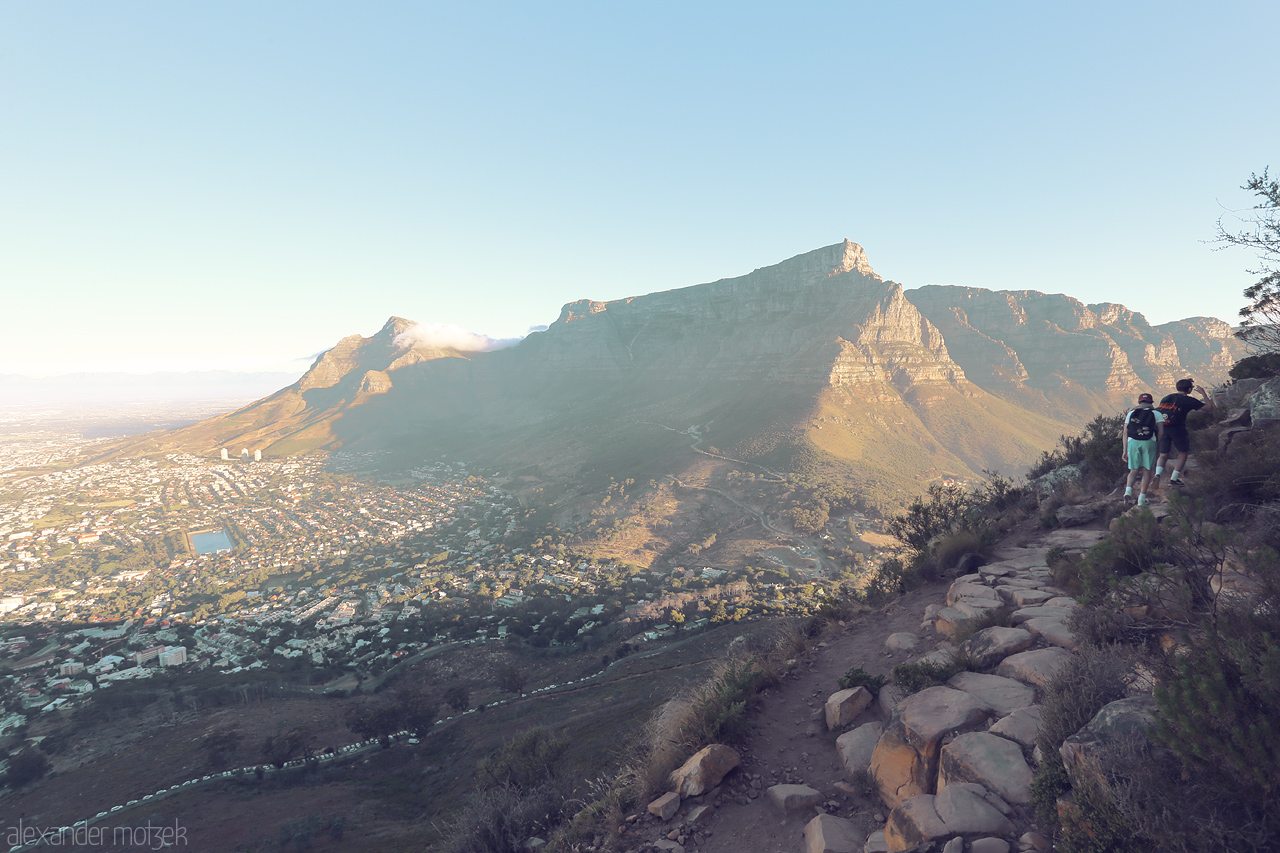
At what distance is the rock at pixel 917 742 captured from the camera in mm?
4254

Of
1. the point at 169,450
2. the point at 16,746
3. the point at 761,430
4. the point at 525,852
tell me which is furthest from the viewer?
the point at 169,450

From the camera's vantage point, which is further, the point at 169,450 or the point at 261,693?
the point at 169,450

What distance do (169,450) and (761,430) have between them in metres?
159

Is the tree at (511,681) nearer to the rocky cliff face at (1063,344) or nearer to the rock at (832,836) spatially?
the rock at (832,836)

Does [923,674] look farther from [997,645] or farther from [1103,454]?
[1103,454]

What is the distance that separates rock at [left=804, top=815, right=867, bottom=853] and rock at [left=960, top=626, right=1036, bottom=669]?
275cm

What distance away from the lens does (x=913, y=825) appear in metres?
3.64

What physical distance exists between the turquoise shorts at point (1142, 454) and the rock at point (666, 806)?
37.3 ft

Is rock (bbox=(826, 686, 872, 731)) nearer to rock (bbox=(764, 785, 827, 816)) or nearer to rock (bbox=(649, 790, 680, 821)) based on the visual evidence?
rock (bbox=(764, 785, 827, 816))

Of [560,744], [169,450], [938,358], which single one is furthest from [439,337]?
[560,744]

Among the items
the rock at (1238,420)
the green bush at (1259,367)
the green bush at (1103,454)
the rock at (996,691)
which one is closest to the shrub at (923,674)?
the rock at (996,691)

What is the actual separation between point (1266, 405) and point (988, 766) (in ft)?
35.4

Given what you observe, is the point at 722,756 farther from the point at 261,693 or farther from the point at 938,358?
the point at 938,358

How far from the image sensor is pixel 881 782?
445 cm
